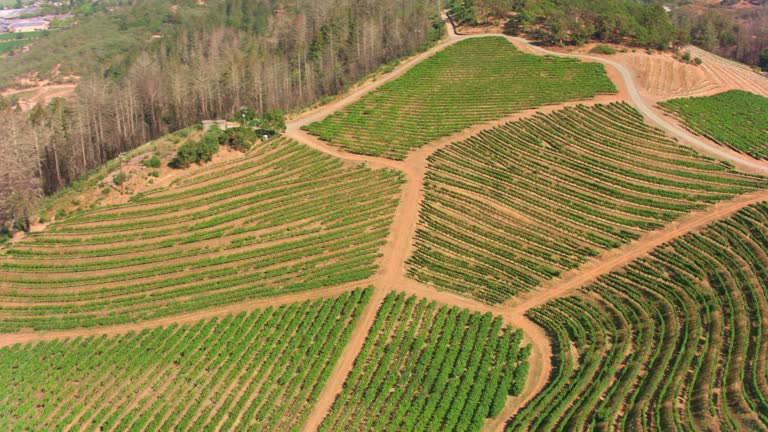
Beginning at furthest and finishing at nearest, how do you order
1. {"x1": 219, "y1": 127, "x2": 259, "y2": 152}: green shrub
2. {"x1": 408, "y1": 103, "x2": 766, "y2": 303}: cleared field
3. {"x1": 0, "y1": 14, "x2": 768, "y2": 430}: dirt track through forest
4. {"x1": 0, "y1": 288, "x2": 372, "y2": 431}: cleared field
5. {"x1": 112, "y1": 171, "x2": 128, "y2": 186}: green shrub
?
{"x1": 219, "y1": 127, "x2": 259, "y2": 152}: green shrub < {"x1": 112, "y1": 171, "x2": 128, "y2": 186}: green shrub < {"x1": 408, "y1": 103, "x2": 766, "y2": 303}: cleared field < {"x1": 0, "y1": 14, "x2": 768, "y2": 430}: dirt track through forest < {"x1": 0, "y1": 288, "x2": 372, "y2": 431}: cleared field

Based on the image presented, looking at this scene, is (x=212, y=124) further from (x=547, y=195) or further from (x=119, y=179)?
(x=547, y=195)

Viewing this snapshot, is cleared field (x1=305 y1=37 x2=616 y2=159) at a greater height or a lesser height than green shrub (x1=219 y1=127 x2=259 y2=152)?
greater

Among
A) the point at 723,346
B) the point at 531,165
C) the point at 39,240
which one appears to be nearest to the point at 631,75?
the point at 531,165

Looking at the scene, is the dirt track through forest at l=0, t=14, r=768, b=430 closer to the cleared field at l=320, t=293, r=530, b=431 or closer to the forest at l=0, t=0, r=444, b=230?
the cleared field at l=320, t=293, r=530, b=431

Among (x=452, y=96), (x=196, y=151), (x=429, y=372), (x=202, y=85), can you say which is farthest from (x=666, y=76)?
(x=202, y=85)

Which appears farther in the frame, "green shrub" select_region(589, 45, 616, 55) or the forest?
"green shrub" select_region(589, 45, 616, 55)

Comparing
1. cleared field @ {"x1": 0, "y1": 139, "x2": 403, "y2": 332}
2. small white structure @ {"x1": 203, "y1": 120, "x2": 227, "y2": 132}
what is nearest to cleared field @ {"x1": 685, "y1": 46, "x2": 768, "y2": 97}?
cleared field @ {"x1": 0, "y1": 139, "x2": 403, "y2": 332}

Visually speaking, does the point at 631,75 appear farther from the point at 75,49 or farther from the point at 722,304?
the point at 75,49
